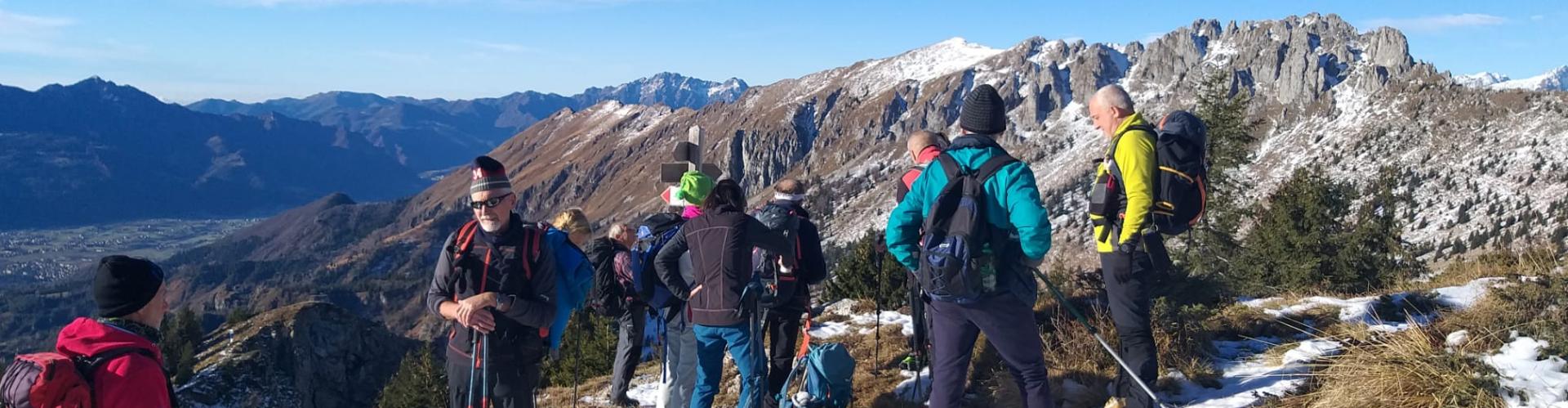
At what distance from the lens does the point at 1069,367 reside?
7.49m

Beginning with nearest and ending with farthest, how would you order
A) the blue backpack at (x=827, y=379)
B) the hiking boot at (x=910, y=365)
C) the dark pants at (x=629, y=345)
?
the blue backpack at (x=827, y=379) → the hiking boot at (x=910, y=365) → the dark pants at (x=629, y=345)

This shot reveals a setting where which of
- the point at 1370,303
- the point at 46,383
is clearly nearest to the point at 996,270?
the point at 46,383

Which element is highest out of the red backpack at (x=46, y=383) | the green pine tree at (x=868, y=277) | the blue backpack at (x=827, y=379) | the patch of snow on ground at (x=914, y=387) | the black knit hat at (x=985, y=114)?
the black knit hat at (x=985, y=114)

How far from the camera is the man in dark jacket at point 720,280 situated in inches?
237

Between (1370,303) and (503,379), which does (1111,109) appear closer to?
(503,379)

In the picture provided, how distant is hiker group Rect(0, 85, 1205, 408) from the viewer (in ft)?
12.8

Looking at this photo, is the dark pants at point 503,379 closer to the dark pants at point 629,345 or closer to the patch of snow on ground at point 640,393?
the dark pants at point 629,345

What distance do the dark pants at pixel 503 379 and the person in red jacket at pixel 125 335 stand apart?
1567 millimetres

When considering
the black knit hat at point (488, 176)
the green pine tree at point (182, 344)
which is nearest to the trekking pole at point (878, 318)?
the black knit hat at point (488, 176)

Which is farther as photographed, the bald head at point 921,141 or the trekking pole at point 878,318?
the trekking pole at point 878,318

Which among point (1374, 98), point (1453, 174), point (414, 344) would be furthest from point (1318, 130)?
point (414, 344)

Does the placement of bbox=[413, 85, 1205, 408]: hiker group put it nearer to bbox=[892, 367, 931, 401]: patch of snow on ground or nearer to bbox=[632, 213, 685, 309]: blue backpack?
bbox=[632, 213, 685, 309]: blue backpack

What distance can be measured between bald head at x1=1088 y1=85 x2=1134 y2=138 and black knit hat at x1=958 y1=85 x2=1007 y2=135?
0.87m

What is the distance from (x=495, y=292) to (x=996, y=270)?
307 cm
